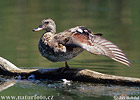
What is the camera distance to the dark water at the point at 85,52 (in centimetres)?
645

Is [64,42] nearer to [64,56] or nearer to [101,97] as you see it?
[64,56]

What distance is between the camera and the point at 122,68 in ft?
27.5

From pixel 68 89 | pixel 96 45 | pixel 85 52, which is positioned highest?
pixel 96 45

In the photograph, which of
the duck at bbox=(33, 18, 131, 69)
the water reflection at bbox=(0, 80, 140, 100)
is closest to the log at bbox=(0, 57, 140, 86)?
the water reflection at bbox=(0, 80, 140, 100)

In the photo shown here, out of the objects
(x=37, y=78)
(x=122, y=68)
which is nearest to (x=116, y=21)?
(x=122, y=68)

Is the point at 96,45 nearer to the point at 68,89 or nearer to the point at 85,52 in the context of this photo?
the point at 68,89

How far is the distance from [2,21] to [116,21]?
594 cm

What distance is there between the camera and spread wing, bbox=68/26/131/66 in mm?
6508

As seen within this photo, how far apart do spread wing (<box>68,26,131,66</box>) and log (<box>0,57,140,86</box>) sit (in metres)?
0.37

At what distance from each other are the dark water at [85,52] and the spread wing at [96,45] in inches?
22.9

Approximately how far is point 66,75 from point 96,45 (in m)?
0.90

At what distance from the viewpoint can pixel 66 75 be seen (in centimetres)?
709

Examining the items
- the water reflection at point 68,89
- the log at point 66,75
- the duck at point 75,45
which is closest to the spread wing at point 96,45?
the duck at point 75,45

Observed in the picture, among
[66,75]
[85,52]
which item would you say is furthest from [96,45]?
[85,52]
